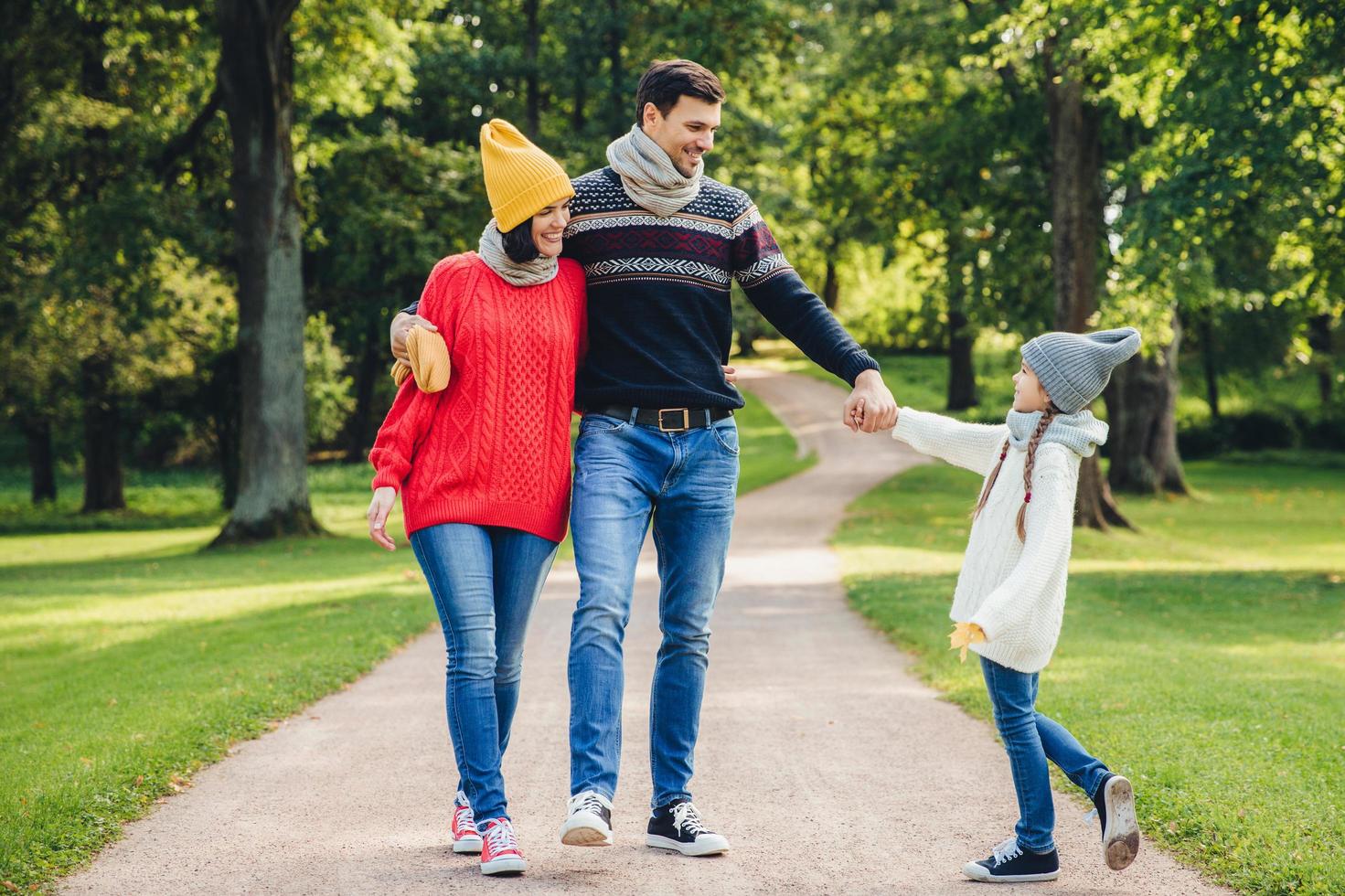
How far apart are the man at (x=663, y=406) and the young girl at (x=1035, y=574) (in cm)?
44

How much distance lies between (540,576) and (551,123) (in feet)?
79.5

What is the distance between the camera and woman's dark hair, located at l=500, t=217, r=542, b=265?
3891 millimetres

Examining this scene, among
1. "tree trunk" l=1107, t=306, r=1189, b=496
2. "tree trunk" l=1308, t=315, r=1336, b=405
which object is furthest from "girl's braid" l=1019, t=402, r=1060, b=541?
"tree trunk" l=1308, t=315, r=1336, b=405

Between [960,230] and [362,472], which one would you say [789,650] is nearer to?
[960,230]

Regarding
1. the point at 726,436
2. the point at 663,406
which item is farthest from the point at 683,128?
the point at 726,436

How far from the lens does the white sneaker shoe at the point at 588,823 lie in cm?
361

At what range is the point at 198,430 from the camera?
2766cm

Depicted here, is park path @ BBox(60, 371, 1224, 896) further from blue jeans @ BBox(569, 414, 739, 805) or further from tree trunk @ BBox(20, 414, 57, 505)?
tree trunk @ BBox(20, 414, 57, 505)

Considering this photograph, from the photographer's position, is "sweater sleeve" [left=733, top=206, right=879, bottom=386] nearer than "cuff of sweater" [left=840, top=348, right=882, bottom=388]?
No

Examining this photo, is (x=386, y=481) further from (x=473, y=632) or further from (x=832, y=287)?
(x=832, y=287)

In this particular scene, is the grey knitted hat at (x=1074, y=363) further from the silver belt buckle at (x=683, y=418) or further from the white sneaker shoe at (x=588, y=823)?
the white sneaker shoe at (x=588, y=823)

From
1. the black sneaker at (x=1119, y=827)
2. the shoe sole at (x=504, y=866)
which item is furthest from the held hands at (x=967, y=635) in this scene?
the shoe sole at (x=504, y=866)

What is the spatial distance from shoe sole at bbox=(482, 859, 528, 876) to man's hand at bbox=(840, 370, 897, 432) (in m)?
1.63

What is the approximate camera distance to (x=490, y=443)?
3.94 m
